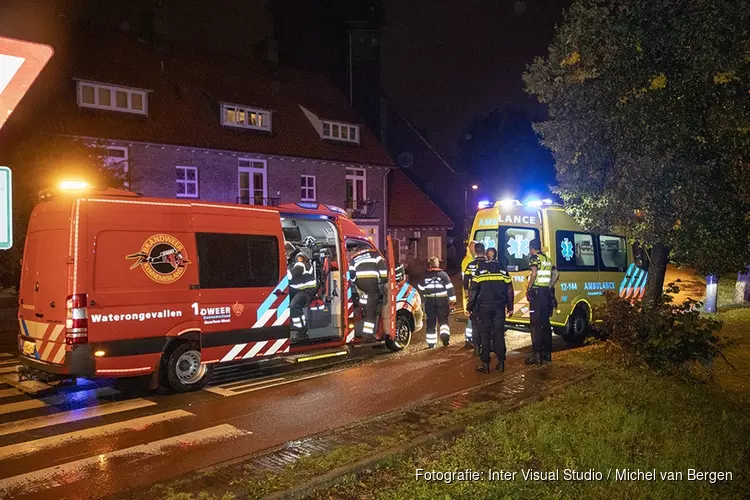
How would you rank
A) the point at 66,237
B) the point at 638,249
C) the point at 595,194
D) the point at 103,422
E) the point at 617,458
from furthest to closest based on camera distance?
the point at 638,249 → the point at 595,194 → the point at 66,237 → the point at 103,422 → the point at 617,458

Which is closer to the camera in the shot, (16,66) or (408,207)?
(16,66)

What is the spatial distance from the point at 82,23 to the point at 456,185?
976 inches

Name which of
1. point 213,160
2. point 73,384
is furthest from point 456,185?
point 73,384

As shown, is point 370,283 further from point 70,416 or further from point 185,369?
point 70,416

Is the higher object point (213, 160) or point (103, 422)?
point (213, 160)

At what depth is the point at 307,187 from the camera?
95.1ft

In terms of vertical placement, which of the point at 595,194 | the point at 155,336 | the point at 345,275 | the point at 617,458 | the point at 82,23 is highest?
the point at 82,23

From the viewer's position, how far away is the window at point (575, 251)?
40.2 ft

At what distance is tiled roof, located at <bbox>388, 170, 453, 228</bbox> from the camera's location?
3462 cm

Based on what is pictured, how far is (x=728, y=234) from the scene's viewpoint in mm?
8359

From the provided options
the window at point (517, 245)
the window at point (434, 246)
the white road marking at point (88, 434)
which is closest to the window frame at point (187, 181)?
the window at point (434, 246)

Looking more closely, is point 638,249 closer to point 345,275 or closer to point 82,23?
point 345,275

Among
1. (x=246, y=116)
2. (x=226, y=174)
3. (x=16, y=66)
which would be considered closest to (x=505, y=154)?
(x=246, y=116)

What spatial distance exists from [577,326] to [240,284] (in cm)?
748
